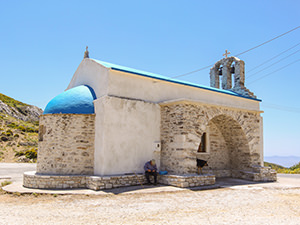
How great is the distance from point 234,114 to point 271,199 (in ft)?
14.7

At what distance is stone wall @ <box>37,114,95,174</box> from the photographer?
897cm

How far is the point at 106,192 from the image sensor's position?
7793 millimetres

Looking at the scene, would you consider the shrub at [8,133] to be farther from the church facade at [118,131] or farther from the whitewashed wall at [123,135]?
the whitewashed wall at [123,135]

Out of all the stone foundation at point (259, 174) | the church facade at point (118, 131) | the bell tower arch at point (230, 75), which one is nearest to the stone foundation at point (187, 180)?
the church facade at point (118, 131)

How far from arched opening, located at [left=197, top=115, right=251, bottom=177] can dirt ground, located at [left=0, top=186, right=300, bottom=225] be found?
11.9 ft

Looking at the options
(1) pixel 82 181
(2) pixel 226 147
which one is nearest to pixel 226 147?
(2) pixel 226 147

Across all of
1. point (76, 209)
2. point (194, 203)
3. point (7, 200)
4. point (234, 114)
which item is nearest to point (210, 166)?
point (234, 114)

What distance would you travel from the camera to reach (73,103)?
9305 mm

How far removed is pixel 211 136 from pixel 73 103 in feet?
21.2

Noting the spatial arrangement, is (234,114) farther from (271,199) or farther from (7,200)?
(7,200)

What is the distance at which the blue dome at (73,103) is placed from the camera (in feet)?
30.2

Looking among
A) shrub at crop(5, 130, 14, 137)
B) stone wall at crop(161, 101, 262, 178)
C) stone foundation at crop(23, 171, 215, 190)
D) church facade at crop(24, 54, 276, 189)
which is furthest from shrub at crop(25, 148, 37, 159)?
stone wall at crop(161, 101, 262, 178)

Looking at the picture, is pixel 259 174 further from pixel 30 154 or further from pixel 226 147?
pixel 30 154

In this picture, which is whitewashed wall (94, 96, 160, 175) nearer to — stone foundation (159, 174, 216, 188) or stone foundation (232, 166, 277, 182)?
stone foundation (159, 174, 216, 188)
